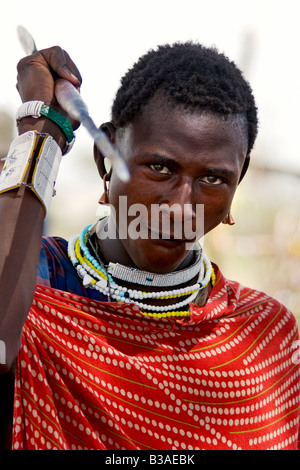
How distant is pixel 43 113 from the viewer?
1.76 meters

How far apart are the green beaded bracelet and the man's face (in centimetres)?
29

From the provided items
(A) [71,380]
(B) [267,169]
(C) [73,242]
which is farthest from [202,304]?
(B) [267,169]

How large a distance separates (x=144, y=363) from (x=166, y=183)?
1.91ft

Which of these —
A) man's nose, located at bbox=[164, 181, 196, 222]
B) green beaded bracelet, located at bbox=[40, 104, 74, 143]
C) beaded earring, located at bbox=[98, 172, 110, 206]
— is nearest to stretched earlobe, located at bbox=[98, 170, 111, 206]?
beaded earring, located at bbox=[98, 172, 110, 206]

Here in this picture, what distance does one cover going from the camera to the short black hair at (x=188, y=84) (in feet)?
6.68

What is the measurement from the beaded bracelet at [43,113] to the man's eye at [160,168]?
0.31 meters

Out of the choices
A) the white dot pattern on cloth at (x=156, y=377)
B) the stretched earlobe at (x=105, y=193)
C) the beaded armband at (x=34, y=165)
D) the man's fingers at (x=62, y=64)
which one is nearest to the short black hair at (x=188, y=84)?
the stretched earlobe at (x=105, y=193)

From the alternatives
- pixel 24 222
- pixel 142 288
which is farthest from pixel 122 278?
pixel 24 222

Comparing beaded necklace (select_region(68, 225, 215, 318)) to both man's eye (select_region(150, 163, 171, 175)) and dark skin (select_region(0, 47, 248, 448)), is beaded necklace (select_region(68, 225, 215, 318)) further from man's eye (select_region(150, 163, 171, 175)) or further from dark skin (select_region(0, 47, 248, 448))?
man's eye (select_region(150, 163, 171, 175))

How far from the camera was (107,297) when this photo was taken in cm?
222

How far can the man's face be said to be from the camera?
1.98 m

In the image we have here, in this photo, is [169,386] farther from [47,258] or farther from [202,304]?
[47,258]
